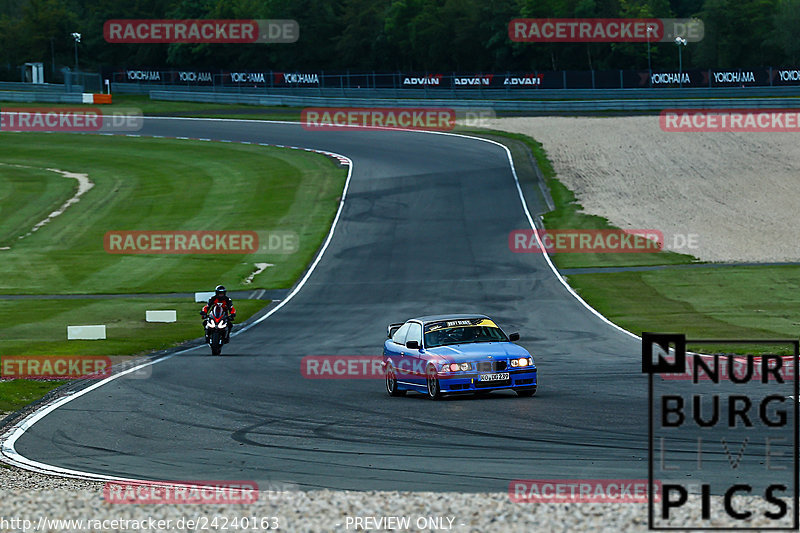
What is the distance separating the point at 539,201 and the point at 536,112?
1103 inches

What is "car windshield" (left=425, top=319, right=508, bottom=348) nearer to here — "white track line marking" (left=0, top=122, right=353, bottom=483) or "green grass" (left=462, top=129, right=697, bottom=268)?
"white track line marking" (left=0, top=122, right=353, bottom=483)

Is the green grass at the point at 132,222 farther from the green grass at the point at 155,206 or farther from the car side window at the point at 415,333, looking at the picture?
the car side window at the point at 415,333

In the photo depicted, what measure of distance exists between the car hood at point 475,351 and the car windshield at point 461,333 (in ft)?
0.95

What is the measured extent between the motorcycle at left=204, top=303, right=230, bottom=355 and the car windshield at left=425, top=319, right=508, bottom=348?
737cm

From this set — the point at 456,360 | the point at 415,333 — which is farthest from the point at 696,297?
the point at 456,360

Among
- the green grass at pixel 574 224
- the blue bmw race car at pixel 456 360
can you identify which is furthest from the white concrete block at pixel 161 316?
the green grass at pixel 574 224

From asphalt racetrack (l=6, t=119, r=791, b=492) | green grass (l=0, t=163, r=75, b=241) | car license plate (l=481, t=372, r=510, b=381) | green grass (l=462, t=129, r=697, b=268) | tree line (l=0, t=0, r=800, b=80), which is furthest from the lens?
tree line (l=0, t=0, r=800, b=80)

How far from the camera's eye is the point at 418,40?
117312 mm

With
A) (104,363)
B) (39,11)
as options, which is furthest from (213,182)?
(39,11)

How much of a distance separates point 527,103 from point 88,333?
5481cm

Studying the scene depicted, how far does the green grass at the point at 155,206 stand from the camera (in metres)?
40.1

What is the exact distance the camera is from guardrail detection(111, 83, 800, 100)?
7731cm

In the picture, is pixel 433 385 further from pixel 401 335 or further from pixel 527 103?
pixel 527 103

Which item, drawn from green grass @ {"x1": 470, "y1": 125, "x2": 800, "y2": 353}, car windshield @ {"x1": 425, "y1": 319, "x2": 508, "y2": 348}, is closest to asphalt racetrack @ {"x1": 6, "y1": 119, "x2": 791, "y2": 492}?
car windshield @ {"x1": 425, "y1": 319, "x2": 508, "y2": 348}
